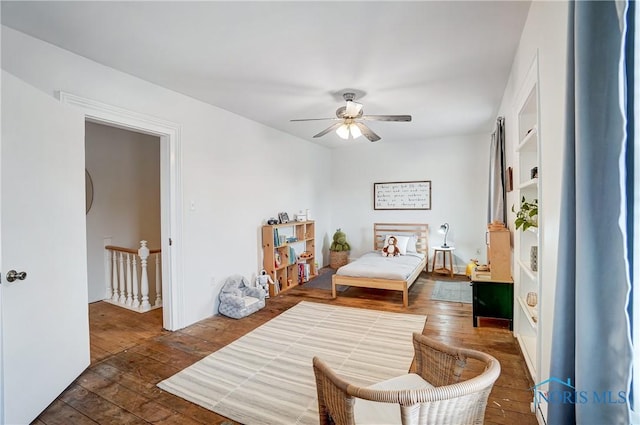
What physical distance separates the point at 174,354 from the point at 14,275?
1.42 meters

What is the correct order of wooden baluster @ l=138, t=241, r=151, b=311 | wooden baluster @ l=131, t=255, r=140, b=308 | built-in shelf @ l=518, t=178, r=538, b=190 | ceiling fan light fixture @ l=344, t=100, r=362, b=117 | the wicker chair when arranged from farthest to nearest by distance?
wooden baluster @ l=131, t=255, r=140, b=308, wooden baluster @ l=138, t=241, r=151, b=311, ceiling fan light fixture @ l=344, t=100, r=362, b=117, built-in shelf @ l=518, t=178, r=538, b=190, the wicker chair

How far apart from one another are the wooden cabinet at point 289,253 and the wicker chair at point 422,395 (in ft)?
10.7

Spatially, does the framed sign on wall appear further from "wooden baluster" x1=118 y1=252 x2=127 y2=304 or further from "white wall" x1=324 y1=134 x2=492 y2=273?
"wooden baluster" x1=118 y1=252 x2=127 y2=304

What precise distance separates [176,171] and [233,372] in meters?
2.11

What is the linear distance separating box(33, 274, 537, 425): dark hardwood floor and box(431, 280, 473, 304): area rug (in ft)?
0.56

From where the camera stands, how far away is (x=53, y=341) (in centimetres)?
218

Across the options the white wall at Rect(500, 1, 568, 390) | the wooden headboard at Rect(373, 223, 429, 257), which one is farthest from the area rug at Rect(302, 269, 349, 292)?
the white wall at Rect(500, 1, 568, 390)

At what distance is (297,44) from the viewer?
2412 millimetres

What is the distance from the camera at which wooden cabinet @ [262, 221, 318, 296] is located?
4695 millimetres

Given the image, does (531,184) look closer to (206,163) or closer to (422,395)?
(422,395)

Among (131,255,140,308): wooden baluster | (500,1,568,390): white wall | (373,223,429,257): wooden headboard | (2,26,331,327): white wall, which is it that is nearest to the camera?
(500,1,568,390): white wall

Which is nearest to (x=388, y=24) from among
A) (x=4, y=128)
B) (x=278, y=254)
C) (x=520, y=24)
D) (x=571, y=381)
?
(x=520, y=24)

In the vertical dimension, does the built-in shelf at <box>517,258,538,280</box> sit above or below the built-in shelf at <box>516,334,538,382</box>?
above

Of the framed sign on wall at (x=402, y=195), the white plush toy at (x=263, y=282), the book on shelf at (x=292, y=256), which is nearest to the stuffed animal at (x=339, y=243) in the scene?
the framed sign on wall at (x=402, y=195)
